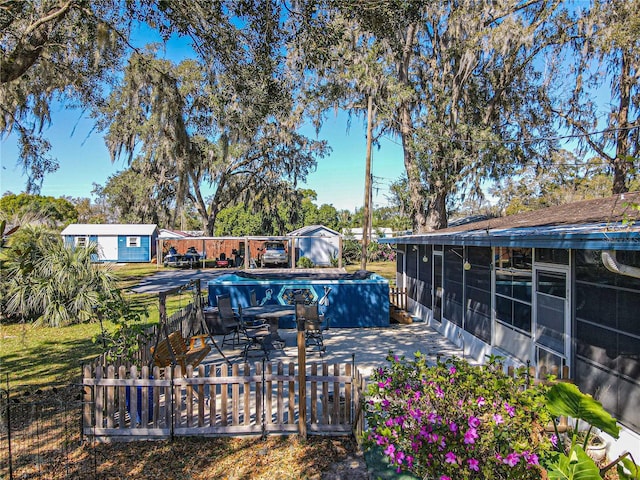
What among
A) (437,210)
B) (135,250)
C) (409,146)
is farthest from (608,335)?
(135,250)

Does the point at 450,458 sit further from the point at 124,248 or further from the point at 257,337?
the point at 124,248

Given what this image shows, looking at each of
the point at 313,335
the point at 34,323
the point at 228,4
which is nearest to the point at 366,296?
the point at 313,335

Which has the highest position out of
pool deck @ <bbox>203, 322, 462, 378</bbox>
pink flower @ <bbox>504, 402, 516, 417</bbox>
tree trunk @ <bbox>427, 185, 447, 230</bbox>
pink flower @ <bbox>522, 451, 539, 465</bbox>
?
tree trunk @ <bbox>427, 185, 447, 230</bbox>

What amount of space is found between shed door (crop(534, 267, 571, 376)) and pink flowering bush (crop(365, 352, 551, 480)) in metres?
2.67

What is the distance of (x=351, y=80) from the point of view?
16.5 metres

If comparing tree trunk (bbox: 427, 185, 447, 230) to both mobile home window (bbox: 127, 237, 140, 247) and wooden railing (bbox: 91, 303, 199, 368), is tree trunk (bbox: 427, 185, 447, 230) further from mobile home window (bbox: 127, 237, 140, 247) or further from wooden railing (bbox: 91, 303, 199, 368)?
mobile home window (bbox: 127, 237, 140, 247)

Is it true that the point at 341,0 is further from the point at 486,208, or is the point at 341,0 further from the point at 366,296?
the point at 486,208

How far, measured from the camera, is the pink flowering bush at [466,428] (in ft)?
8.18

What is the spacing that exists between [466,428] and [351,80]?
15.9 meters

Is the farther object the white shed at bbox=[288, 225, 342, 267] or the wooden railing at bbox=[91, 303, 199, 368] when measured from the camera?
the white shed at bbox=[288, 225, 342, 267]

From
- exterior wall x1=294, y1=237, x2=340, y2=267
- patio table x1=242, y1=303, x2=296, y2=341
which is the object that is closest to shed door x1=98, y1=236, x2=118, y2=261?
exterior wall x1=294, y1=237, x2=340, y2=267

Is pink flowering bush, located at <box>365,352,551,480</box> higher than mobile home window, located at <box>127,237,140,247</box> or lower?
lower

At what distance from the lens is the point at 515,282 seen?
6.51 metres

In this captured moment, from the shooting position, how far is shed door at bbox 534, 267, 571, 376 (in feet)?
16.7
